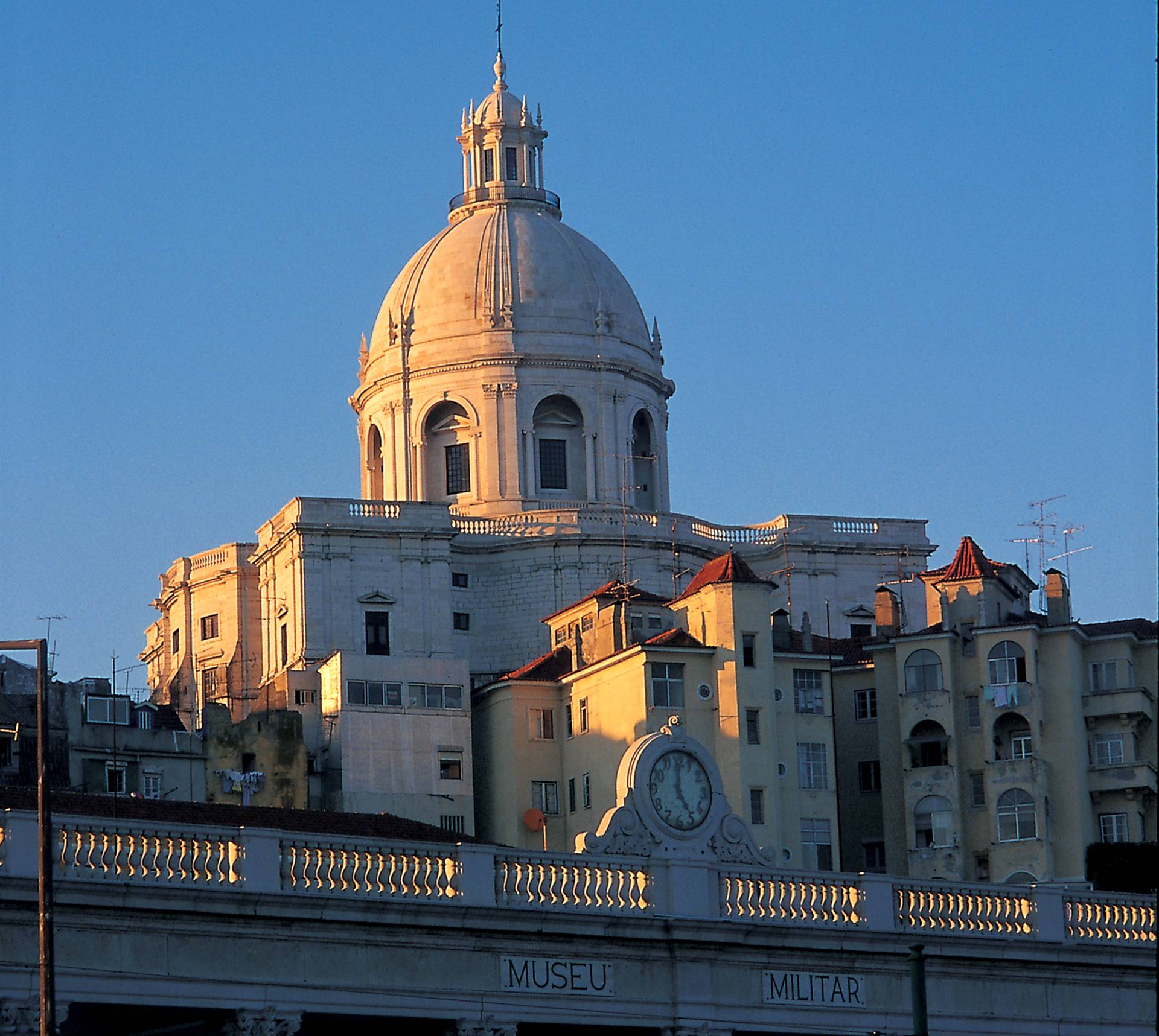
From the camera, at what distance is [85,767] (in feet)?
306

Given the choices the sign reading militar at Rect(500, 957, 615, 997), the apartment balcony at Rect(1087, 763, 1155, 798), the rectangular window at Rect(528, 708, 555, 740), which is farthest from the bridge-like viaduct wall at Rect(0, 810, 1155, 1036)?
the rectangular window at Rect(528, 708, 555, 740)

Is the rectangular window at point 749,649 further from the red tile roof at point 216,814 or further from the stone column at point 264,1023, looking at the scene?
the stone column at point 264,1023

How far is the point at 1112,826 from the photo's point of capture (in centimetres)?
9712

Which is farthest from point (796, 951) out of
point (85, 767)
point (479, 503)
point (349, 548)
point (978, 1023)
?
point (479, 503)

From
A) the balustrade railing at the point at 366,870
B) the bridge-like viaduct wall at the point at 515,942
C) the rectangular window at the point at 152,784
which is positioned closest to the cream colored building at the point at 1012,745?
the rectangular window at the point at 152,784

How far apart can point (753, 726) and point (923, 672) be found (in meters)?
6.15

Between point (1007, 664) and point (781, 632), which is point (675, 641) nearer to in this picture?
point (781, 632)

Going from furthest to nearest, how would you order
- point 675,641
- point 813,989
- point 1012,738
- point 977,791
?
point 1012,738
point 977,791
point 675,641
point 813,989

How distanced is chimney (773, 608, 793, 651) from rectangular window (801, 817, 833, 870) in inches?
254

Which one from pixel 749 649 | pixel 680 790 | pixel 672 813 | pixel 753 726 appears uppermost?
pixel 749 649

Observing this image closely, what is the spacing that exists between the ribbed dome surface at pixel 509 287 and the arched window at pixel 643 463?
3428 millimetres

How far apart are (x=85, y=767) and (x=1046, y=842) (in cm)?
3016

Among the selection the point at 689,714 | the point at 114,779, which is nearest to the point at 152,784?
the point at 114,779

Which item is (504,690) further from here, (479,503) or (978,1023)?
(978,1023)
